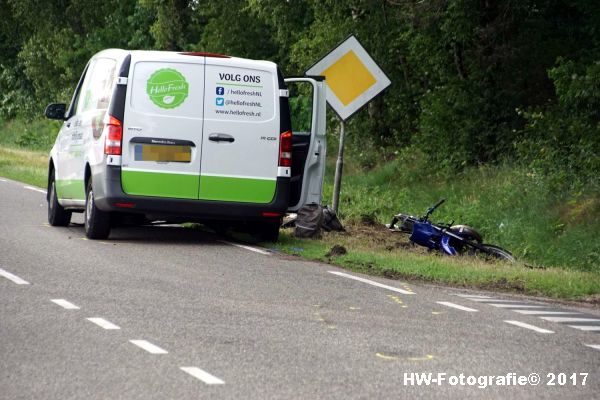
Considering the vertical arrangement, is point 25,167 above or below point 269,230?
below

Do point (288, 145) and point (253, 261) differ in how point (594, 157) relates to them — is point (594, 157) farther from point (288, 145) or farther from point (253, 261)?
point (253, 261)

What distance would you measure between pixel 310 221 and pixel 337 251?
1.77 meters

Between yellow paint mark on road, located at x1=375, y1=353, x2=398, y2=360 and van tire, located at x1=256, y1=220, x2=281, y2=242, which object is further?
van tire, located at x1=256, y1=220, x2=281, y2=242

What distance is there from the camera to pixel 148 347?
334 inches

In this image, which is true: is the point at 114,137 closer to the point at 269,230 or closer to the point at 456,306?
the point at 269,230

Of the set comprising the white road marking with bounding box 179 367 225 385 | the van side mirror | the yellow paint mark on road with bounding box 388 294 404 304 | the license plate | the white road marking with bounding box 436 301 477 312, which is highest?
the van side mirror

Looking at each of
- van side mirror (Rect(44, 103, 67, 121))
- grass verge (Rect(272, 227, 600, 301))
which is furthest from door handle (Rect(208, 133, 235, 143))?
van side mirror (Rect(44, 103, 67, 121))

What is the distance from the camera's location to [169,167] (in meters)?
15.1

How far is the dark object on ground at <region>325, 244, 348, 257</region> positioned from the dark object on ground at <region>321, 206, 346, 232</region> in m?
2.13

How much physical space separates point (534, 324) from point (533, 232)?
779 cm

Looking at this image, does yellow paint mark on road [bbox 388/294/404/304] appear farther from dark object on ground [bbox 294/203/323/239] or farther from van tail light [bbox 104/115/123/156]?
dark object on ground [bbox 294/203/323/239]

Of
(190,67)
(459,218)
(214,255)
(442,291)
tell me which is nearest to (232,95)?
(190,67)

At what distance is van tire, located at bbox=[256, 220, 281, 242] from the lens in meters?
16.0

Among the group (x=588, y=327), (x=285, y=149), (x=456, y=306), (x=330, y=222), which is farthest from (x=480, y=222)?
(x=588, y=327)
